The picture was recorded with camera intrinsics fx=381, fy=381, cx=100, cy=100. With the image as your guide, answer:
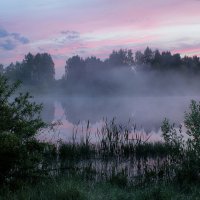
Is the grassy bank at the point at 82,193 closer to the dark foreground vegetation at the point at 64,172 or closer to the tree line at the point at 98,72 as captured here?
the dark foreground vegetation at the point at 64,172

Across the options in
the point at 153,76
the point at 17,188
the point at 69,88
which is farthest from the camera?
the point at 69,88

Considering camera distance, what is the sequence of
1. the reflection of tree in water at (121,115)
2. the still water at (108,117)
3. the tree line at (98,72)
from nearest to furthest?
the still water at (108,117)
the reflection of tree in water at (121,115)
the tree line at (98,72)

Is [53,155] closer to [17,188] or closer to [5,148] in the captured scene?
[17,188]

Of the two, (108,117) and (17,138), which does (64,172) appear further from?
(108,117)

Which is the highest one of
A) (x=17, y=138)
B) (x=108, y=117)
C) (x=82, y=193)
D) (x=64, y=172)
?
(x=17, y=138)

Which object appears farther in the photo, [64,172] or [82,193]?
[64,172]

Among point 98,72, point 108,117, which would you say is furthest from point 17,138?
point 98,72

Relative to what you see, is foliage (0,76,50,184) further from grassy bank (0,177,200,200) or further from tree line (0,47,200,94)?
→ tree line (0,47,200,94)

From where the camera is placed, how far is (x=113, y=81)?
14400 centimetres

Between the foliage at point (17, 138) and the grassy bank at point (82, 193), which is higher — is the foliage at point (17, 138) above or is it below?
above

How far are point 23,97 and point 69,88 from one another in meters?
144

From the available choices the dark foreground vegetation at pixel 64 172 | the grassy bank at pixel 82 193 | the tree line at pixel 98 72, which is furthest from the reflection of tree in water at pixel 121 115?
the tree line at pixel 98 72

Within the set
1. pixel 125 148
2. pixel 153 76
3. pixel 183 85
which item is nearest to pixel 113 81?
pixel 153 76

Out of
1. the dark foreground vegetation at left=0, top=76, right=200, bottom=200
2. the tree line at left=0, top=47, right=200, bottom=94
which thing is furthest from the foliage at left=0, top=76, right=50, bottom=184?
the tree line at left=0, top=47, right=200, bottom=94
